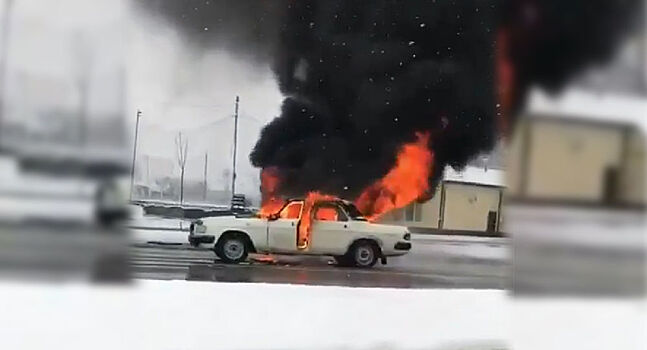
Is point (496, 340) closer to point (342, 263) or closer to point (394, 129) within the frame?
point (342, 263)

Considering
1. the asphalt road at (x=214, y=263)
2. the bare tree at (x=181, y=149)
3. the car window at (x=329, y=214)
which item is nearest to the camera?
the asphalt road at (x=214, y=263)

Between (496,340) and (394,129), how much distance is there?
0.61 metres

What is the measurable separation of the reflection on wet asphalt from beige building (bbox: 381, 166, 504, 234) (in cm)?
9

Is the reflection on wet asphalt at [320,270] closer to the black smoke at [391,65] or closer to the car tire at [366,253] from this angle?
the car tire at [366,253]

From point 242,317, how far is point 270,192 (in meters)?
0.31

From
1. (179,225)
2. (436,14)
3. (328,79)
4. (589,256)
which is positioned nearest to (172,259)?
(179,225)

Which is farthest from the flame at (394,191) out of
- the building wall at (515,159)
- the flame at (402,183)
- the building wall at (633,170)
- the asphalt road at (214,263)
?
the building wall at (633,170)

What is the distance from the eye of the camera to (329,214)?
1.90 meters

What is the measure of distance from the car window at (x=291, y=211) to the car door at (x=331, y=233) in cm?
6

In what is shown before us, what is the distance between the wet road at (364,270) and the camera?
180cm

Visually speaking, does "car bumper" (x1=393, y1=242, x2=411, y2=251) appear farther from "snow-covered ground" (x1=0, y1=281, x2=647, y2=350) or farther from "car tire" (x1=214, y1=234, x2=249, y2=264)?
"car tire" (x1=214, y1=234, x2=249, y2=264)

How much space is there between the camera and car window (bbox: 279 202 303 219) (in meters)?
1.87

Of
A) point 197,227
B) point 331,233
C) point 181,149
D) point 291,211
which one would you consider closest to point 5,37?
point 181,149

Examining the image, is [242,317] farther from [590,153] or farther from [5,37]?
[590,153]
